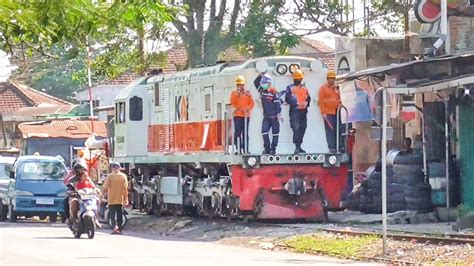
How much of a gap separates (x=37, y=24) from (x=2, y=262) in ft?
21.8

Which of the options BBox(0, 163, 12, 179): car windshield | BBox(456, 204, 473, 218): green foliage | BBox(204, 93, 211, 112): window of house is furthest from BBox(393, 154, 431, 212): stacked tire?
BBox(0, 163, 12, 179): car windshield

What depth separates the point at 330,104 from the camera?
96.8 feet

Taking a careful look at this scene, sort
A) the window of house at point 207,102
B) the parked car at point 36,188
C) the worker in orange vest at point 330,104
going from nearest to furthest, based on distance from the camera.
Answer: the worker in orange vest at point 330,104 → the window of house at point 207,102 → the parked car at point 36,188

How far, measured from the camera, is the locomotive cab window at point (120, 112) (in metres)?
36.5

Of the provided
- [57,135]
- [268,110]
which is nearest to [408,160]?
[268,110]

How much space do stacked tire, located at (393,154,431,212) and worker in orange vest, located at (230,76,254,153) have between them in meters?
3.47

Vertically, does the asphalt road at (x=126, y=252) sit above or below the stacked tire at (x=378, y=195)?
below

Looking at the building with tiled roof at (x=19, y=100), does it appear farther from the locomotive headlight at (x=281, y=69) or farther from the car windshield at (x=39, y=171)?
the locomotive headlight at (x=281, y=69)

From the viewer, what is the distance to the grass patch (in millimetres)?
22250

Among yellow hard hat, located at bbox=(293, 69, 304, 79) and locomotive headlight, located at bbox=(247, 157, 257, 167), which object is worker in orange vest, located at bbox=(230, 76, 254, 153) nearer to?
locomotive headlight, located at bbox=(247, 157, 257, 167)

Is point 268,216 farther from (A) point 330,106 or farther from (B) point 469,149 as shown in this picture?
(B) point 469,149

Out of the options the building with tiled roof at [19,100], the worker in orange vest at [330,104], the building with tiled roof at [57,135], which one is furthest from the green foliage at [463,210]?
the building with tiled roof at [19,100]

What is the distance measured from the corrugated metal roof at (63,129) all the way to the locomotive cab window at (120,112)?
1892 centimetres

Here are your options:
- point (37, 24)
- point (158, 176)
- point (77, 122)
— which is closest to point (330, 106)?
point (158, 176)
